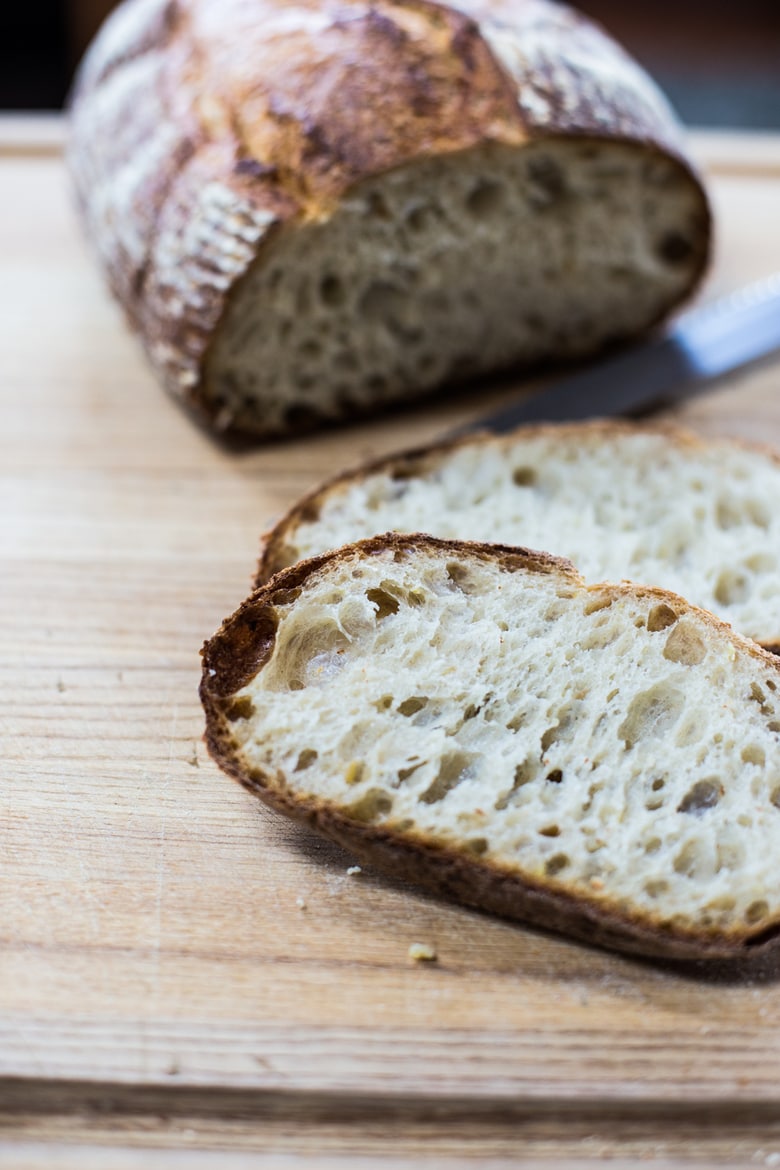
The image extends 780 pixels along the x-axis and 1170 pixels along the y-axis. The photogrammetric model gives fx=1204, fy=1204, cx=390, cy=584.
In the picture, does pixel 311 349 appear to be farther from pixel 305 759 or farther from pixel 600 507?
pixel 305 759

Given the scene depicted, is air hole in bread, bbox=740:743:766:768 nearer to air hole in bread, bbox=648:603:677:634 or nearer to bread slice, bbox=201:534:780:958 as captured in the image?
bread slice, bbox=201:534:780:958

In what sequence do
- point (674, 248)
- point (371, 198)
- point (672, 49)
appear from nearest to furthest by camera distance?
point (371, 198) → point (674, 248) → point (672, 49)

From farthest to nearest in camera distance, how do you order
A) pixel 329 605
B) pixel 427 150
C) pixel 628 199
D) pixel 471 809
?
pixel 628 199 → pixel 427 150 → pixel 329 605 → pixel 471 809

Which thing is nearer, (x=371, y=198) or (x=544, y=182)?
(x=371, y=198)

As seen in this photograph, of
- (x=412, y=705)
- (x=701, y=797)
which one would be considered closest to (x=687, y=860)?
(x=701, y=797)

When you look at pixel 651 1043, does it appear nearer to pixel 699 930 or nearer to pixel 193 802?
pixel 699 930

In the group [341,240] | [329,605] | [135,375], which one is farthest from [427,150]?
[329,605]

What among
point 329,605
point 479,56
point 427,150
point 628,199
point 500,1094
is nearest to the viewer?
point 500,1094
